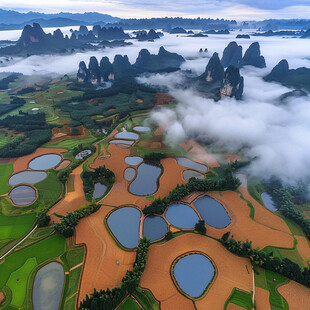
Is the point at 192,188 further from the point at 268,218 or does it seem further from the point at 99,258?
the point at 99,258

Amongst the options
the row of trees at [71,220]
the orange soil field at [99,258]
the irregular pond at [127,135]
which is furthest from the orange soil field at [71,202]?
the irregular pond at [127,135]

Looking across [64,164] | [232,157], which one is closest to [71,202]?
[64,164]

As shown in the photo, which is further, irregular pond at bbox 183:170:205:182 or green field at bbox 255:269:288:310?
irregular pond at bbox 183:170:205:182

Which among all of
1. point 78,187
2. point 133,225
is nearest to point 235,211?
point 133,225

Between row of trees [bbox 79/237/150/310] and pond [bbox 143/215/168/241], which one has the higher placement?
row of trees [bbox 79/237/150/310]

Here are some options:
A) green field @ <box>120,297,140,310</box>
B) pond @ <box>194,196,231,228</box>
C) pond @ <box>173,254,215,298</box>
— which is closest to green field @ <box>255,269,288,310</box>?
pond @ <box>173,254,215,298</box>

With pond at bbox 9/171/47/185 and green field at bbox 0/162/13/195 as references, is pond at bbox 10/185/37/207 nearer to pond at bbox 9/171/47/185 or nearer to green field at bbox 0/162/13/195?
green field at bbox 0/162/13/195

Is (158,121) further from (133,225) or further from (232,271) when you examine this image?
(232,271)
